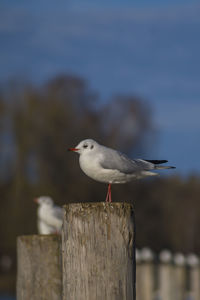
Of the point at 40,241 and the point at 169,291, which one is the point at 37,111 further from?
the point at 40,241

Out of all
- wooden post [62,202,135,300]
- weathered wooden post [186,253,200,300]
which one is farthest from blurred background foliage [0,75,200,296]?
wooden post [62,202,135,300]

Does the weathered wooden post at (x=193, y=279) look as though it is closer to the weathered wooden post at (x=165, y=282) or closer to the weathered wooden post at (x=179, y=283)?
the weathered wooden post at (x=179, y=283)

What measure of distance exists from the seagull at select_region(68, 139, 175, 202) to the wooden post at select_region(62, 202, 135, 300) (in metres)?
1.80

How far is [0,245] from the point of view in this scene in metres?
37.6

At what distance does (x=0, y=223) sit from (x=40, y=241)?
30624 mm

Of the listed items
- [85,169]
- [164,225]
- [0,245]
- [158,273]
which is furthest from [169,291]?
[164,225]

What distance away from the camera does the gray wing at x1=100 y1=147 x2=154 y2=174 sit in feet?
21.0

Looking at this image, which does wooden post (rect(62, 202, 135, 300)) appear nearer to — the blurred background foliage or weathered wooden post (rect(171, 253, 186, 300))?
weathered wooden post (rect(171, 253, 186, 300))

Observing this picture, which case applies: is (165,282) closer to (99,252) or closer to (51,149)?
(99,252)

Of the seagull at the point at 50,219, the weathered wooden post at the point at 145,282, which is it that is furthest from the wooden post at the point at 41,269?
the weathered wooden post at the point at 145,282

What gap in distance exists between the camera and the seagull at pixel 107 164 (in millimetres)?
6398

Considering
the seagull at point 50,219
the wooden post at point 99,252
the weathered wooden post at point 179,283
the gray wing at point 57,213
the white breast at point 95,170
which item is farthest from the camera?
the weathered wooden post at point 179,283

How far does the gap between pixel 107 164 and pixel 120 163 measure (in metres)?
0.13

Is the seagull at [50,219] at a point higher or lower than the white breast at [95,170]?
lower
